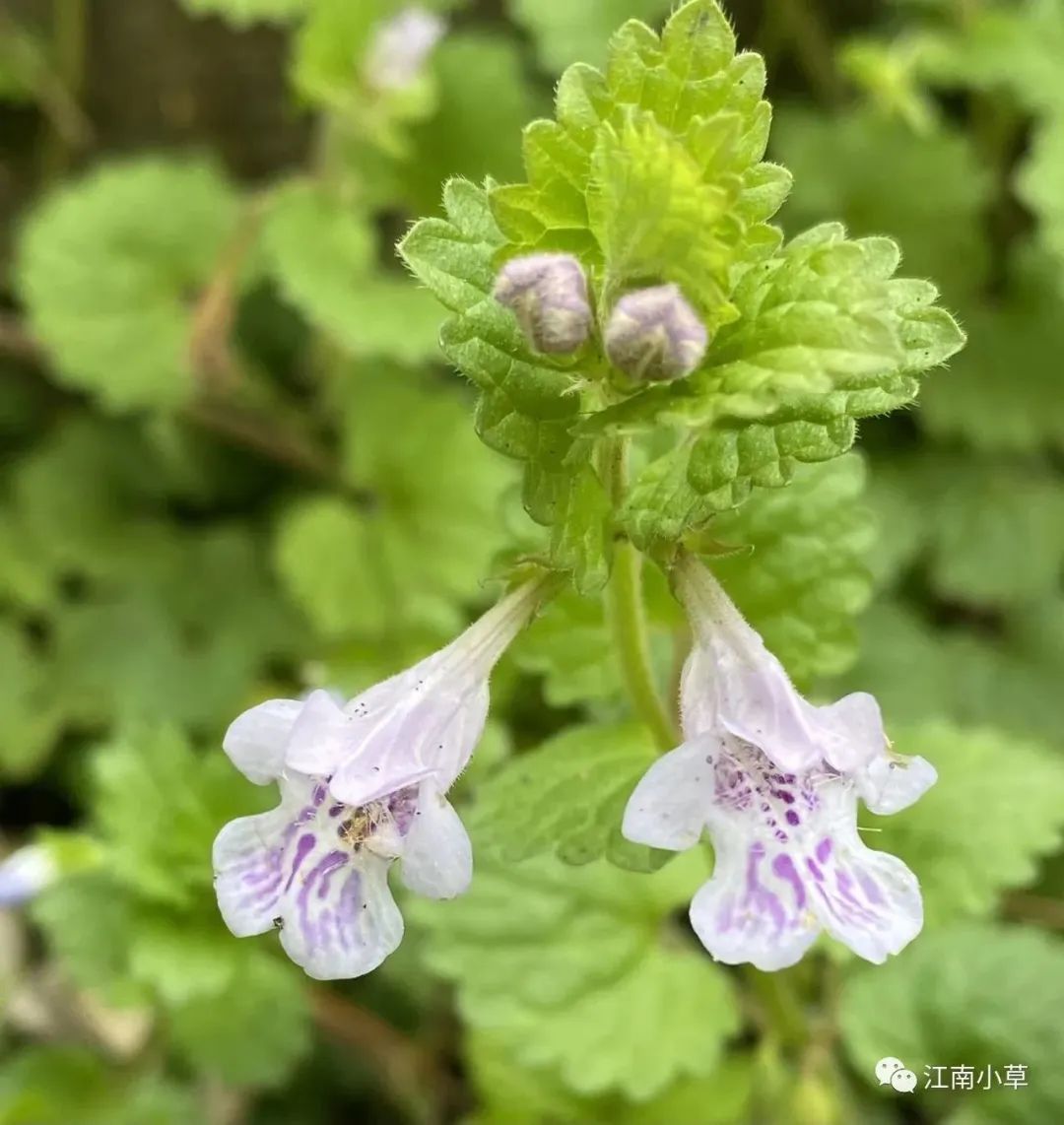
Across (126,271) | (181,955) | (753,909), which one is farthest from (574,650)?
(126,271)

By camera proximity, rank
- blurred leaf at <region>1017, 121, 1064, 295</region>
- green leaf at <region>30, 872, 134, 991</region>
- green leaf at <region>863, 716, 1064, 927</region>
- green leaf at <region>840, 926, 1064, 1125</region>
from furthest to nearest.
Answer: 1. blurred leaf at <region>1017, 121, 1064, 295</region>
2. green leaf at <region>30, 872, 134, 991</region>
3. green leaf at <region>840, 926, 1064, 1125</region>
4. green leaf at <region>863, 716, 1064, 927</region>

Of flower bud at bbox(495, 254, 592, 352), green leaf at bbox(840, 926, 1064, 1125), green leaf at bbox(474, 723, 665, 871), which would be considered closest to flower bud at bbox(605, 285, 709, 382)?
flower bud at bbox(495, 254, 592, 352)

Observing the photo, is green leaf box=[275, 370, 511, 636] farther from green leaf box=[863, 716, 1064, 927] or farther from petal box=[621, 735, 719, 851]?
petal box=[621, 735, 719, 851]

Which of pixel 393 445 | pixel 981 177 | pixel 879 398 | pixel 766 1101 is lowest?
pixel 766 1101

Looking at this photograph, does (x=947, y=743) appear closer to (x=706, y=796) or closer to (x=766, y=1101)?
(x=766, y=1101)

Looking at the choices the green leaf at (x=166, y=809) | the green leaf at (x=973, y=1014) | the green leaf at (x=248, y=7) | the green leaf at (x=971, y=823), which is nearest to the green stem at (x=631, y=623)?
the green leaf at (x=971, y=823)

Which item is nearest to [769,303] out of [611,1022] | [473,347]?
[473,347]
